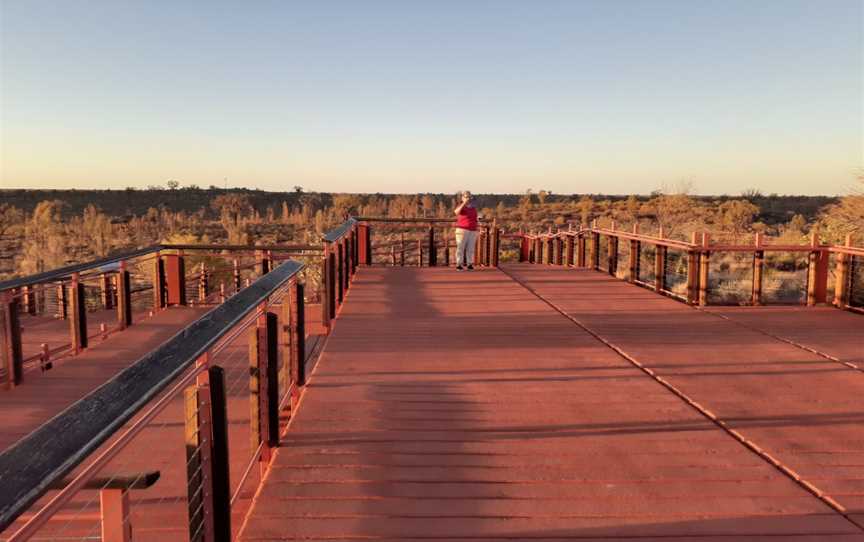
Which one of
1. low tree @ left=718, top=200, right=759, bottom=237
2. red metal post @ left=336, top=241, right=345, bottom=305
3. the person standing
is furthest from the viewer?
low tree @ left=718, top=200, right=759, bottom=237

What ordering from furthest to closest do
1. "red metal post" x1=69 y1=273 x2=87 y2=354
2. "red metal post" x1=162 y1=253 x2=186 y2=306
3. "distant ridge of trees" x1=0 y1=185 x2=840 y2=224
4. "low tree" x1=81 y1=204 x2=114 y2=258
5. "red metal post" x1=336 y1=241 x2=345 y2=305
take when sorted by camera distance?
1. "distant ridge of trees" x1=0 y1=185 x2=840 y2=224
2. "low tree" x1=81 y1=204 x2=114 y2=258
3. "red metal post" x1=162 y1=253 x2=186 y2=306
4. "red metal post" x1=336 y1=241 x2=345 y2=305
5. "red metal post" x1=69 y1=273 x2=87 y2=354

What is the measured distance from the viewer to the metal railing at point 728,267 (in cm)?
905

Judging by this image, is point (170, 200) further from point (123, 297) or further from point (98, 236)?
point (123, 297)

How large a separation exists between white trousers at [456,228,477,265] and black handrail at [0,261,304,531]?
10.7m

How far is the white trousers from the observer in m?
12.9

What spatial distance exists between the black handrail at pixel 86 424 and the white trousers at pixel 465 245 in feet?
35.2

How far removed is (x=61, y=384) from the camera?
6164 mm

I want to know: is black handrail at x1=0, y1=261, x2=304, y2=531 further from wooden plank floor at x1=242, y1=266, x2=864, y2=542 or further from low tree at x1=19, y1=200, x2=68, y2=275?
low tree at x1=19, y1=200, x2=68, y2=275

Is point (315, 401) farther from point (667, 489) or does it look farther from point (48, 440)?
point (48, 440)

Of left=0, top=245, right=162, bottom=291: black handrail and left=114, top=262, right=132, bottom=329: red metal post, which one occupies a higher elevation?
left=0, top=245, right=162, bottom=291: black handrail

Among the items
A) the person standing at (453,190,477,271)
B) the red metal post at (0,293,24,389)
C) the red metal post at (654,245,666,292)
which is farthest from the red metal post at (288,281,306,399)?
the person standing at (453,190,477,271)

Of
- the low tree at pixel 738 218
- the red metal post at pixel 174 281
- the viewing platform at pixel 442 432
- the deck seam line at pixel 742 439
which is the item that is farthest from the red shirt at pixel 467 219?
the low tree at pixel 738 218

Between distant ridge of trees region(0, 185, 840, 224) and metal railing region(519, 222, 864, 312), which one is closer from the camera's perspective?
metal railing region(519, 222, 864, 312)

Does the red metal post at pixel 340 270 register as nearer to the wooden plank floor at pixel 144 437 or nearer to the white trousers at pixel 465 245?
the wooden plank floor at pixel 144 437
